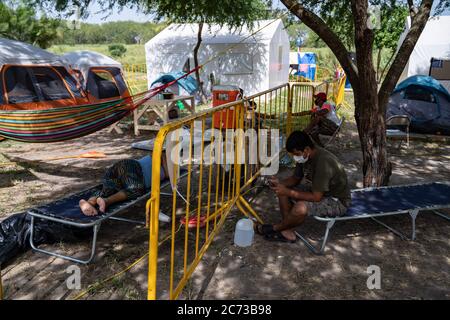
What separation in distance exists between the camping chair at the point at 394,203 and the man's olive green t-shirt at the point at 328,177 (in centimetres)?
23

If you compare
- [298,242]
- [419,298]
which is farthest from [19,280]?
[419,298]

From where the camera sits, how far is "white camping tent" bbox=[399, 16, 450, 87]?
43.0 feet

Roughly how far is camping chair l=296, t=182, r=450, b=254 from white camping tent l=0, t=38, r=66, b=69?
28.1 feet

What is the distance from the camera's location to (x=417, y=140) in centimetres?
848

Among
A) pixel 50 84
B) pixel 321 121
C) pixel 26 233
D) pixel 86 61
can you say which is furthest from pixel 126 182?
pixel 86 61

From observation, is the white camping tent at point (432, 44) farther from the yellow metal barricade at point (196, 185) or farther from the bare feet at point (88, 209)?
the bare feet at point (88, 209)

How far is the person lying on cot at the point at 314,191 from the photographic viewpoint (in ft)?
11.3

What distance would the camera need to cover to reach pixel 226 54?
50.6ft

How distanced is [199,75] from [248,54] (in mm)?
2260

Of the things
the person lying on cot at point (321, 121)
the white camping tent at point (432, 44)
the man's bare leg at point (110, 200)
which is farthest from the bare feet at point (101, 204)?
the white camping tent at point (432, 44)

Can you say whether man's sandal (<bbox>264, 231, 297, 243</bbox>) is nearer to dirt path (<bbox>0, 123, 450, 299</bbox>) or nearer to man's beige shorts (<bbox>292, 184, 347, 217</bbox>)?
dirt path (<bbox>0, 123, 450, 299</bbox>)

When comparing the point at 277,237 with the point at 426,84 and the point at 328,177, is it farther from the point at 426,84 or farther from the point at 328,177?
the point at 426,84

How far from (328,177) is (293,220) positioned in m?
0.54
